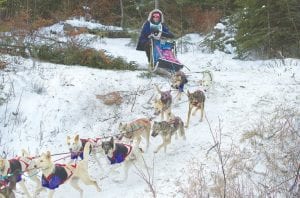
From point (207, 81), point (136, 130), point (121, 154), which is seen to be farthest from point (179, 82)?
point (121, 154)

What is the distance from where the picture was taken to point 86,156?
23.3 ft

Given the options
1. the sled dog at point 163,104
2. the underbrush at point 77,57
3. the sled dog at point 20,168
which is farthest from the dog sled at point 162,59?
the sled dog at point 20,168

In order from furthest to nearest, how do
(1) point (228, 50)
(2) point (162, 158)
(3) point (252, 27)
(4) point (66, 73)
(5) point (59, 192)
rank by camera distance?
(1) point (228, 50) → (3) point (252, 27) → (4) point (66, 73) → (2) point (162, 158) → (5) point (59, 192)

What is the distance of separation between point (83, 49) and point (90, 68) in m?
0.95

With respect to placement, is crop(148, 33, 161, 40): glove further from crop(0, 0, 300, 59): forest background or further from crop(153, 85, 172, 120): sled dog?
crop(153, 85, 172, 120): sled dog

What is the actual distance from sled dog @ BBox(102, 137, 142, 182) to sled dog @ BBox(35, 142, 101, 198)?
477 millimetres

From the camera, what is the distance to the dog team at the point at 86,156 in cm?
678

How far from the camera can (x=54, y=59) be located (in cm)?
1277

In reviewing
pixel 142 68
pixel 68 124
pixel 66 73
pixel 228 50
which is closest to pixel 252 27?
pixel 228 50

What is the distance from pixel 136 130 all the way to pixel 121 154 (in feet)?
3.32

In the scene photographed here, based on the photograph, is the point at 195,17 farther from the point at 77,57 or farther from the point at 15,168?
the point at 15,168

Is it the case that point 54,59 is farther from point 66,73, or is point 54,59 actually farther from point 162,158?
point 162,158

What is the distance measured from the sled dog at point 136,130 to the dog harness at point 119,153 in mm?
796

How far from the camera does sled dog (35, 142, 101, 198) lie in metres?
6.79
